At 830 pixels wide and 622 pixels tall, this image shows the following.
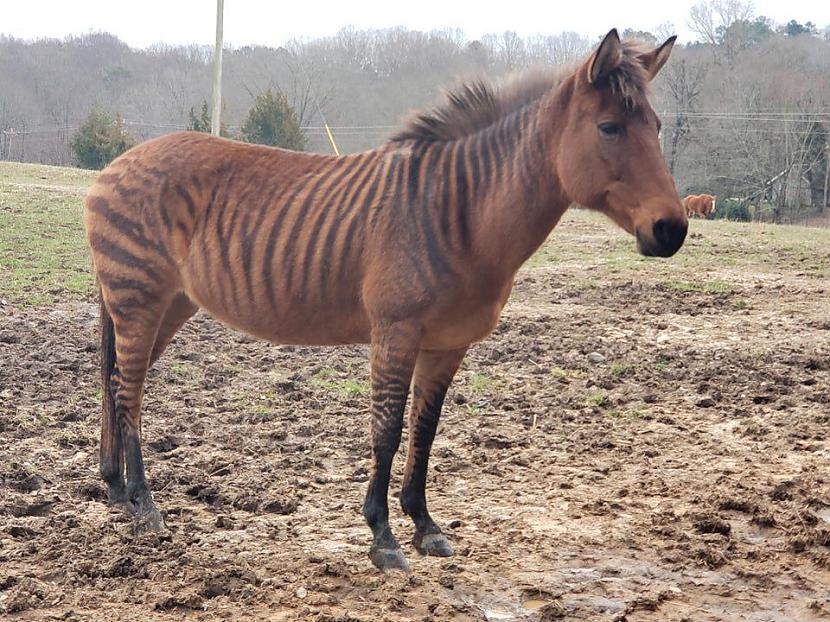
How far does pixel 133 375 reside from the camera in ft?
13.5

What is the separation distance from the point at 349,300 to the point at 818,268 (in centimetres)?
1046

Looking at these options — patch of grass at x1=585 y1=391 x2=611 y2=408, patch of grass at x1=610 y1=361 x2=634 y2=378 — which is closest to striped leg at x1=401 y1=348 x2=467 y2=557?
patch of grass at x1=585 y1=391 x2=611 y2=408

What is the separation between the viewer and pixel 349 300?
3721mm

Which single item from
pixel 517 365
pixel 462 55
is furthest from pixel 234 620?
pixel 462 55

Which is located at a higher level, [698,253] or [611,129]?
[611,129]

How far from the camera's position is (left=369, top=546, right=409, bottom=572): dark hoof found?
358 cm

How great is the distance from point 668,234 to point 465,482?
7.20 ft

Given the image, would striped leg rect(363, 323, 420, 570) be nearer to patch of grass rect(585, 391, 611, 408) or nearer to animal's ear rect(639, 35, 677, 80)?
animal's ear rect(639, 35, 677, 80)

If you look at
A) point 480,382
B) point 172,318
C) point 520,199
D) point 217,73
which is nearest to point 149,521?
point 172,318

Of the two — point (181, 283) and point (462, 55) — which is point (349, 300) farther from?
point (462, 55)

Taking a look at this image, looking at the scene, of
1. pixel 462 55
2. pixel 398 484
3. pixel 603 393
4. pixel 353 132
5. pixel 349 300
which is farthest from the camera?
pixel 353 132

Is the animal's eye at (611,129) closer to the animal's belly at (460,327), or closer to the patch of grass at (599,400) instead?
the animal's belly at (460,327)

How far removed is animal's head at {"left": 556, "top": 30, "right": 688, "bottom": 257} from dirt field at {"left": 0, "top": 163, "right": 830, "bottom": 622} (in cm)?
157

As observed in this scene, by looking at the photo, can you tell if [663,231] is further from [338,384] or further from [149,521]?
[338,384]
